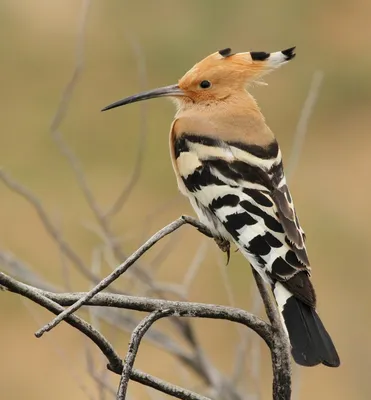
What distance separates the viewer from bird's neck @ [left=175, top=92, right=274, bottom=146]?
202 centimetres

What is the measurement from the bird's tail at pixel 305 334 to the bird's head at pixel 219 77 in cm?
73

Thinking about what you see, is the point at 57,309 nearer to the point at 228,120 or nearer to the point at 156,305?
the point at 156,305

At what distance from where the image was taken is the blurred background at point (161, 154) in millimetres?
4500

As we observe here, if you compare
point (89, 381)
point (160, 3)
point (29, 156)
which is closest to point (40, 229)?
point (29, 156)

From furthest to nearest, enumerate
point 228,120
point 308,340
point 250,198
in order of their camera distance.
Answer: point 228,120 < point 250,198 < point 308,340

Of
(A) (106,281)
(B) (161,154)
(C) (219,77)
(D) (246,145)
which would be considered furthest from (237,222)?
(B) (161,154)

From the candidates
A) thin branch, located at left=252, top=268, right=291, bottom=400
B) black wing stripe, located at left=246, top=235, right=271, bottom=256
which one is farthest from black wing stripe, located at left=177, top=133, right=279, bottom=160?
thin branch, located at left=252, top=268, right=291, bottom=400

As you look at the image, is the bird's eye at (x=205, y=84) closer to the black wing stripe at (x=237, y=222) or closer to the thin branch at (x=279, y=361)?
the black wing stripe at (x=237, y=222)

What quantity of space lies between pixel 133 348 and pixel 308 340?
1.41ft

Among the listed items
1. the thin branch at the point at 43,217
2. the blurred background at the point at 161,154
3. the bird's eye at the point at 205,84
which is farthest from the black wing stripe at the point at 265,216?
the blurred background at the point at 161,154

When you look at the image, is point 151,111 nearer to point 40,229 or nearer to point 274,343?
point 40,229

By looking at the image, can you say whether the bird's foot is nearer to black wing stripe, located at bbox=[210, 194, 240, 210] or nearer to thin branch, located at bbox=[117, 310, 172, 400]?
black wing stripe, located at bbox=[210, 194, 240, 210]

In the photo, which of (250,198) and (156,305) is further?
(250,198)

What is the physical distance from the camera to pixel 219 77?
2.17m
